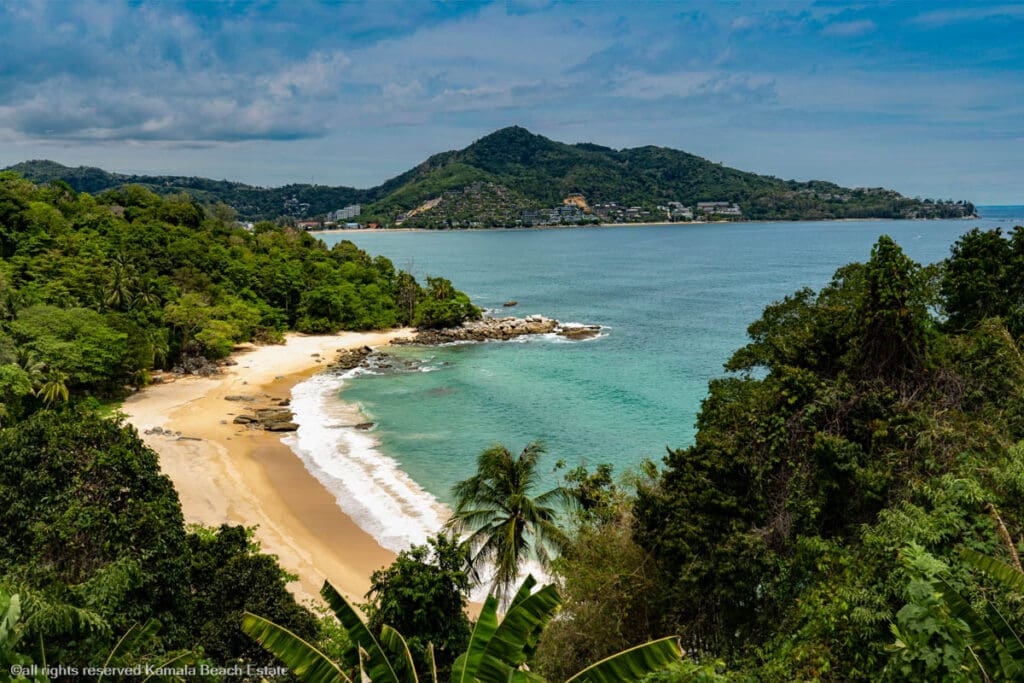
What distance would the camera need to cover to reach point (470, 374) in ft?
147

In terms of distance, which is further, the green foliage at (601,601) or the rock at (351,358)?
the rock at (351,358)

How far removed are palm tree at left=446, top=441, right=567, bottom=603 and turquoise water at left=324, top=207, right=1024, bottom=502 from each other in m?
9.02

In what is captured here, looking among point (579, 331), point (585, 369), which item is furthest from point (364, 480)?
point (579, 331)

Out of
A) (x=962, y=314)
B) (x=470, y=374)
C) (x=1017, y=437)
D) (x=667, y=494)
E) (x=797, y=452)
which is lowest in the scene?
(x=470, y=374)

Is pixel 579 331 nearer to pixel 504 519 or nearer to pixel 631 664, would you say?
pixel 504 519

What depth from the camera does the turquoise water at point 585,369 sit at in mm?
30844

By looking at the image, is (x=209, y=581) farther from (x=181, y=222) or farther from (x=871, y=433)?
(x=181, y=222)

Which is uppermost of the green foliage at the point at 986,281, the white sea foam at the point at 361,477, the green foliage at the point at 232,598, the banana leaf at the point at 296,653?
the green foliage at the point at 986,281

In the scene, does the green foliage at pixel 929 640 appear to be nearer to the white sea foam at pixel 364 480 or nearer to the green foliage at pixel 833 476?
the green foliage at pixel 833 476

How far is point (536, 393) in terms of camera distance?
39.7m

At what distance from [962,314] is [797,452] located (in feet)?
29.1

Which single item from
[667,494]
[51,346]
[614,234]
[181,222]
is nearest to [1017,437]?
[667,494]

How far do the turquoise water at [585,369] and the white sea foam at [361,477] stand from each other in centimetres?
97

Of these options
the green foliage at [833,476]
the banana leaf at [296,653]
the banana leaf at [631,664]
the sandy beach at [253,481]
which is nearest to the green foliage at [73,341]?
the sandy beach at [253,481]
